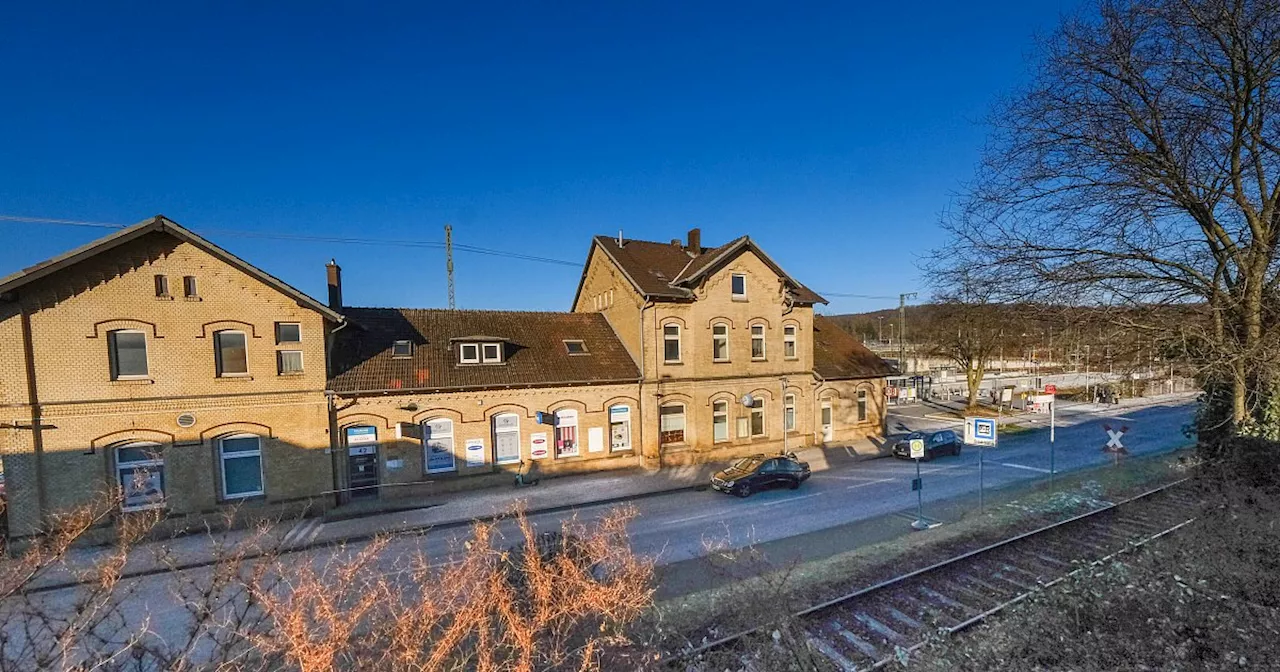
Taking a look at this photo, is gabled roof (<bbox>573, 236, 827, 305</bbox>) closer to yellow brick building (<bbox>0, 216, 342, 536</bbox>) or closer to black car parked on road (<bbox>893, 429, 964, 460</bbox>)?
black car parked on road (<bbox>893, 429, 964, 460</bbox>)

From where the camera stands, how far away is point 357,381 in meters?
16.7

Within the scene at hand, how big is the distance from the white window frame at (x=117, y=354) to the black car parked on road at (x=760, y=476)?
17.3 metres

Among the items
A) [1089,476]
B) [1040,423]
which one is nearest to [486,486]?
[1089,476]

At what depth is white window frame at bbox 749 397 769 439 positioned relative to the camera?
22.7m

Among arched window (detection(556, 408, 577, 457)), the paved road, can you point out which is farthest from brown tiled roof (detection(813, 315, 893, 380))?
arched window (detection(556, 408, 577, 457))

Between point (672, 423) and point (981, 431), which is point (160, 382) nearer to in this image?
point (672, 423)

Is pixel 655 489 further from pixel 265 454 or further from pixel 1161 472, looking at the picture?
pixel 1161 472

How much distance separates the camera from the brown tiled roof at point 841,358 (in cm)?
2503

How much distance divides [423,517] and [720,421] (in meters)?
12.2

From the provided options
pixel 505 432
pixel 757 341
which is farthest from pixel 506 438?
pixel 757 341

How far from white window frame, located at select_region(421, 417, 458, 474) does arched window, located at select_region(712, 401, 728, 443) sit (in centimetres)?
A: 1057

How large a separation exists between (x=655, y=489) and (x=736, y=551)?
6080 millimetres

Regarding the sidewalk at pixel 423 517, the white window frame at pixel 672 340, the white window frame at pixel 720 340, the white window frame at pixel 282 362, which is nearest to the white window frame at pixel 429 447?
the sidewalk at pixel 423 517

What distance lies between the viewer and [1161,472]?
17625mm
